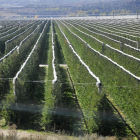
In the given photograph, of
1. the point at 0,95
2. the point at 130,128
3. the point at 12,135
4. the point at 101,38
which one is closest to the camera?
the point at 12,135

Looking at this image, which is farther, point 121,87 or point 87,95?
point 121,87

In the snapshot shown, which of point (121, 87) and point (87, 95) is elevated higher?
point (121, 87)

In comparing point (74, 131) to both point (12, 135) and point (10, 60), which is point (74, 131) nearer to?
point (12, 135)

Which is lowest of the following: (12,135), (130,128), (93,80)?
(130,128)

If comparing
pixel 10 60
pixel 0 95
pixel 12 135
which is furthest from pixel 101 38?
pixel 12 135

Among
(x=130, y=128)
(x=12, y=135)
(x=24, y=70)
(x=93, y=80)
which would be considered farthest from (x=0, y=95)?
(x=130, y=128)

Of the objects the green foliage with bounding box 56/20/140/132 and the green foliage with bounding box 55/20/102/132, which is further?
the green foliage with bounding box 56/20/140/132

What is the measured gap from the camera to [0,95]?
970cm

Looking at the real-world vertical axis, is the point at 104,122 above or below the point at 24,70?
below

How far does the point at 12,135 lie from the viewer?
5.94m

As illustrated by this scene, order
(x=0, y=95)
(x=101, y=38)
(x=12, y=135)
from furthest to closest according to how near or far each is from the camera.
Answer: (x=101, y=38) → (x=0, y=95) → (x=12, y=135)

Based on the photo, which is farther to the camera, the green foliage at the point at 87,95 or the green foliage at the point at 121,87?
the green foliage at the point at 121,87

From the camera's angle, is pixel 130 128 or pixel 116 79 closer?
pixel 130 128

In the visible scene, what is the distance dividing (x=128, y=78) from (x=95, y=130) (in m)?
2.59
